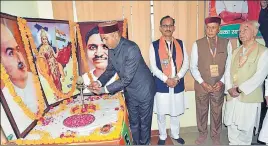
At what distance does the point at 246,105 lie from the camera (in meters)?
2.94

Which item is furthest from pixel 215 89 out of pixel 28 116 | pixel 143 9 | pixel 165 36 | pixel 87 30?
pixel 28 116

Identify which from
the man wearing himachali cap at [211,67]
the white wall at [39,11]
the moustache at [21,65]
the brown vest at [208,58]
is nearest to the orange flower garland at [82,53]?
the white wall at [39,11]

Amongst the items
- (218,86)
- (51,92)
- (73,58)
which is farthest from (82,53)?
(218,86)

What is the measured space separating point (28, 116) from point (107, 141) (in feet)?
2.64

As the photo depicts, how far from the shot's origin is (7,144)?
6.03ft

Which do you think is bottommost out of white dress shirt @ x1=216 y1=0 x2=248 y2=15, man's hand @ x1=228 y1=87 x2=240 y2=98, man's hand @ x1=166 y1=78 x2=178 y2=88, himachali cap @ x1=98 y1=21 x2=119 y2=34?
man's hand @ x1=228 y1=87 x2=240 y2=98

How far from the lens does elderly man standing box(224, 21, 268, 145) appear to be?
111 inches

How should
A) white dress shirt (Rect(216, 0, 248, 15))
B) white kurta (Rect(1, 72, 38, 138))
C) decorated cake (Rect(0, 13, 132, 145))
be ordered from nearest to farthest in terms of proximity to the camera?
white kurta (Rect(1, 72, 38, 138)) < decorated cake (Rect(0, 13, 132, 145)) < white dress shirt (Rect(216, 0, 248, 15))

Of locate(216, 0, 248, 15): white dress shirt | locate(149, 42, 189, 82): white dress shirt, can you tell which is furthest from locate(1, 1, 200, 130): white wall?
locate(216, 0, 248, 15): white dress shirt

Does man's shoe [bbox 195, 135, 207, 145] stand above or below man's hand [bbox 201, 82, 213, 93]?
below

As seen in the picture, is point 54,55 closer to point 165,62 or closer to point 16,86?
point 16,86

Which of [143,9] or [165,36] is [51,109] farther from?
[143,9]

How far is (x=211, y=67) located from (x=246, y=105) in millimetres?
666

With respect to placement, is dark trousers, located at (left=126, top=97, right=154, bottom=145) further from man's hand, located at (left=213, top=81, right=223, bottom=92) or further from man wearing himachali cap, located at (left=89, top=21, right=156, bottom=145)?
man's hand, located at (left=213, top=81, right=223, bottom=92)
